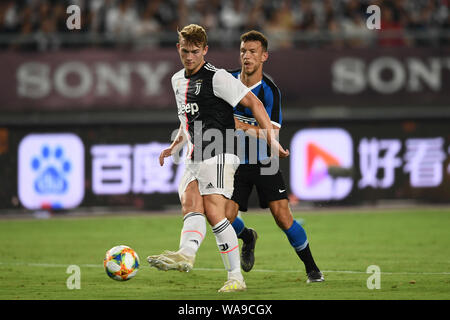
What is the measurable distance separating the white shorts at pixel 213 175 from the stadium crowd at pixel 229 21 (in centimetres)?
938

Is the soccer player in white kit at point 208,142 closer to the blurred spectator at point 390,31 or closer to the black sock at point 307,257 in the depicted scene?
the black sock at point 307,257

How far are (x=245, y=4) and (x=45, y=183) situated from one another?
17.2ft

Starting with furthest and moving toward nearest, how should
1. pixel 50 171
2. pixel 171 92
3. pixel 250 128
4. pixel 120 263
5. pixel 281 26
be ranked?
pixel 281 26
pixel 171 92
pixel 50 171
pixel 250 128
pixel 120 263

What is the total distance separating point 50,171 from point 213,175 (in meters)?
9.17

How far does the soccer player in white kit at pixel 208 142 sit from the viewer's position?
7.40 meters

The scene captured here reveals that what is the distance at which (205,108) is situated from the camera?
7.53 meters

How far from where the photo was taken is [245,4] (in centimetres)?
1766

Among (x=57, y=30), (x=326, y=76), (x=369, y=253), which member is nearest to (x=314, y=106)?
(x=326, y=76)

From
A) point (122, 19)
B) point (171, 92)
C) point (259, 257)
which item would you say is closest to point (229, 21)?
point (171, 92)

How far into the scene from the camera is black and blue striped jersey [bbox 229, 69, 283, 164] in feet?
26.8

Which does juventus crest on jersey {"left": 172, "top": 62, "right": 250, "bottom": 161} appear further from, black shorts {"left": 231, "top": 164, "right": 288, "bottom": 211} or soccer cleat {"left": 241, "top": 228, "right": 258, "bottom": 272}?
soccer cleat {"left": 241, "top": 228, "right": 258, "bottom": 272}

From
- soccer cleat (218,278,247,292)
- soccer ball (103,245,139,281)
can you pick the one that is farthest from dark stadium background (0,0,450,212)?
soccer cleat (218,278,247,292)

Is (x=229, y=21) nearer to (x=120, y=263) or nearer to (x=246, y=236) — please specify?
(x=246, y=236)

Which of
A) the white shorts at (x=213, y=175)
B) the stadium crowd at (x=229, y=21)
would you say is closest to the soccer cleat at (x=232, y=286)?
the white shorts at (x=213, y=175)
